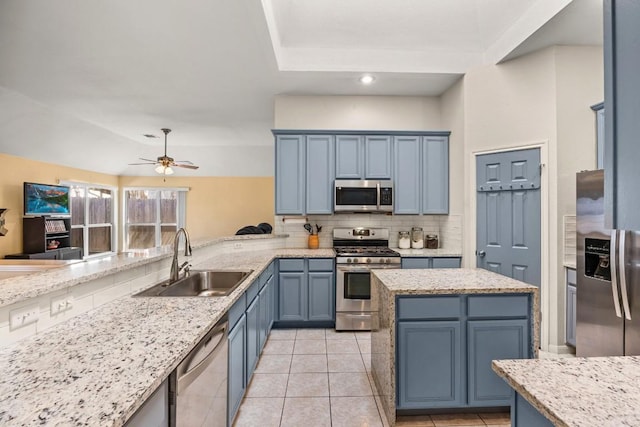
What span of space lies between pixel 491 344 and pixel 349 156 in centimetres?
267

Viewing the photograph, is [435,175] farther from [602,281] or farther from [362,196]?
[602,281]

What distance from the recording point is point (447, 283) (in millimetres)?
2068

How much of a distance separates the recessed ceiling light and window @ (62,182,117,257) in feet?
20.3

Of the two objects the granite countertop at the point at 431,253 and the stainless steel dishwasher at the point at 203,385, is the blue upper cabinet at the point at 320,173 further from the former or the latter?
the stainless steel dishwasher at the point at 203,385

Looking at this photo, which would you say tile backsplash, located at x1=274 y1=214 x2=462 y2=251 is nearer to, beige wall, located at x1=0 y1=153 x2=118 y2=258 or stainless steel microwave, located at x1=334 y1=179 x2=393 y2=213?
stainless steel microwave, located at x1=334 y1=179 x2=393 y2=213

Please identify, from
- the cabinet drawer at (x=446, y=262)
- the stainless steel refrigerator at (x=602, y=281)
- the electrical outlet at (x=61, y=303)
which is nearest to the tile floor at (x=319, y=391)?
the stainless steel refrigerator at (x=602, y=281)

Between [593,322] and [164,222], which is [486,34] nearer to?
[593,322]

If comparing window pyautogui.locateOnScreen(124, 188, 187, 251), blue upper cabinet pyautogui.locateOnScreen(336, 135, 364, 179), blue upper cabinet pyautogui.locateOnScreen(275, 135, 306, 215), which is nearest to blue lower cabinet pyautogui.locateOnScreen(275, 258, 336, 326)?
blue upper cabinet pyautogui.locateOnScreen(275, 135, 306, 215)

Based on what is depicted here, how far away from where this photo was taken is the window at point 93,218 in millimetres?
6785

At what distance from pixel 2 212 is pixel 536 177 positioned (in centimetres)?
716

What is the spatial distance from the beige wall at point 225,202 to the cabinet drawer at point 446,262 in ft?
16.6

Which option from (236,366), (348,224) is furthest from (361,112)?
(236,366)

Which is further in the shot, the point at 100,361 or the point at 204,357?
the point at 204,357

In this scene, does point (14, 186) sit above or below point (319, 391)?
above
